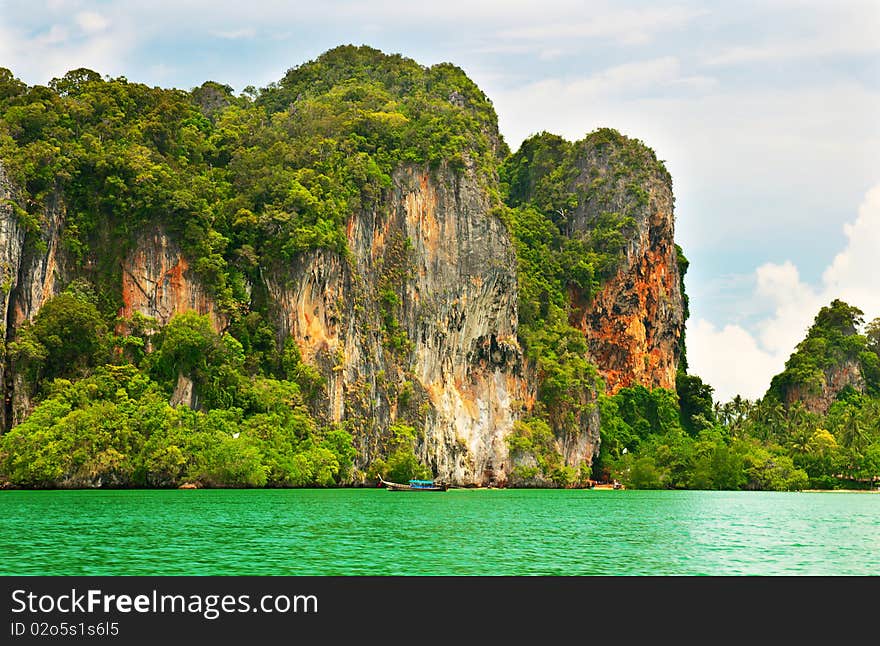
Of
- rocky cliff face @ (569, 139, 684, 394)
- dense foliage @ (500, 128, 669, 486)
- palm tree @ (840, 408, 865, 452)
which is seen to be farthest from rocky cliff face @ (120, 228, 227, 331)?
palm tree @ (840, 408, 865, 452)

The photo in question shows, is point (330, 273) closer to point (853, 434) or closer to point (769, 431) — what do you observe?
point (853, 434)

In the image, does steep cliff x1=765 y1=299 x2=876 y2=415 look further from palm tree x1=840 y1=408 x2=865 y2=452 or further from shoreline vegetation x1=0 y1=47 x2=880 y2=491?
palm tree x1=840 y1=408 x2=865 y2=452

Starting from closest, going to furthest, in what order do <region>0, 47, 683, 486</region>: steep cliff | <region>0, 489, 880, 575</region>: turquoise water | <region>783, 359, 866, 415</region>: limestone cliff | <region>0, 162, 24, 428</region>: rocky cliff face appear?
<region>0, 489, 880, 575</region>: turquoise water, <region>0, 162, 24, 428</region>: rocky cliff face, <region>0, 47, 683, 486</region>: steep cliff, <region>783, 359, 866, 415</region>: limestone cliff

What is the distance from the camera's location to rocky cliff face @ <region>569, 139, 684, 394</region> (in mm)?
91125

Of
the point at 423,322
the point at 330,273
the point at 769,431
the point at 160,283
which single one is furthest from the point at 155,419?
the point at 769,431

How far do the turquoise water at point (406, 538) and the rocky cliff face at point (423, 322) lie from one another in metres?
20.8

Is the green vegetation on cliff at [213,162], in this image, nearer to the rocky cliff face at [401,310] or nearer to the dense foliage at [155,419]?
the rocky cliff face at [401,310]

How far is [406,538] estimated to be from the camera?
2752cm

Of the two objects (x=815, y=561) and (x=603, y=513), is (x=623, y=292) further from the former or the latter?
(x=815, y=561)

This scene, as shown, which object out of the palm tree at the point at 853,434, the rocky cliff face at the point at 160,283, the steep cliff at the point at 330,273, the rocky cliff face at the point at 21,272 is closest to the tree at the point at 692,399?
the steep cliff at the point at 330,273

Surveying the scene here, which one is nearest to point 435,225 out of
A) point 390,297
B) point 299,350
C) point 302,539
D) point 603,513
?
point 390,297

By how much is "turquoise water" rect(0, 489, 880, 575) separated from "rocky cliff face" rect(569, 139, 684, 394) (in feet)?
153

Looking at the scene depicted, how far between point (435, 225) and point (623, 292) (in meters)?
23.8

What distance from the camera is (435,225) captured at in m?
74.6
